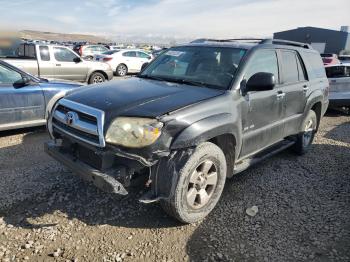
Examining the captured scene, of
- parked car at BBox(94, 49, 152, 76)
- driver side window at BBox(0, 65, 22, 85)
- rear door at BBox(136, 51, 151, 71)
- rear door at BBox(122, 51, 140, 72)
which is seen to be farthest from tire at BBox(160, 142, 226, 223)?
rear door at BBox(136, 51, 151, 71)

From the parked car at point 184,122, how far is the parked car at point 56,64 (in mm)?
6955

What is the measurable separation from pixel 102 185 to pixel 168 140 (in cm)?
69

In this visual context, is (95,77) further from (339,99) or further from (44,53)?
(339,99)

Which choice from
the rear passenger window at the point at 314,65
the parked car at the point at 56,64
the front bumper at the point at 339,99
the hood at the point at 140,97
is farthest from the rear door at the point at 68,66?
the rear passenger window at the point at 314,65

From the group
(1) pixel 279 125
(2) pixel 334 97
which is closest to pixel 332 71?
(2) pixel 334 97

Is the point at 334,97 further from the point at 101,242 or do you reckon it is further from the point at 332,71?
the point at 101,242

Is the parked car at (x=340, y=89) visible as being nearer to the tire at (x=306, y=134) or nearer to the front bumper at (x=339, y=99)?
the front bumper at (x=339, y=99)

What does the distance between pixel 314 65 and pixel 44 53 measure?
27.6 feet

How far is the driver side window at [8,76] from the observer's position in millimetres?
5527

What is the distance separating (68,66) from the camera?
11.0 meters

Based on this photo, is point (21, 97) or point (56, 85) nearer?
point (21, 97)

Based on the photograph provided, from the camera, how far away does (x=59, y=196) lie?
12.0 feet

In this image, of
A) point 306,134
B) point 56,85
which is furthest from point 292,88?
point 56,85

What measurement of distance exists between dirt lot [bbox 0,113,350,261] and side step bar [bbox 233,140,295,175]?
1.13ft
